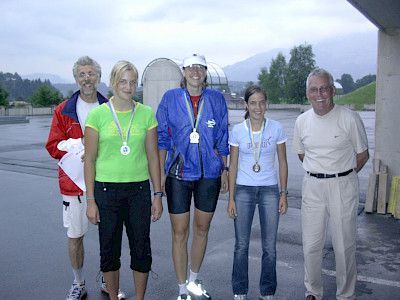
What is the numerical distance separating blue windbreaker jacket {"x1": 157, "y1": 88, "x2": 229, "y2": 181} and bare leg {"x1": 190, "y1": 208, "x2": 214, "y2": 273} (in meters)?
0.37

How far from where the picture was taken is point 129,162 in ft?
10.8

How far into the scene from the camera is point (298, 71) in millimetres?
75062

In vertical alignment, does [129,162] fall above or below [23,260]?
above

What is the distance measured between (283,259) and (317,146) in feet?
5.89

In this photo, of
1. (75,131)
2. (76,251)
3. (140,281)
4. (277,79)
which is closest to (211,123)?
(75,131)

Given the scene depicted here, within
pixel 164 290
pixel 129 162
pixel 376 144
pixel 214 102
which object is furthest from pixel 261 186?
pixel 376 144

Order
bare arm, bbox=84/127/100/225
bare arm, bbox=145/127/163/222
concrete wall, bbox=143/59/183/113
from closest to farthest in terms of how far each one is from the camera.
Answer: bare arm, bbox=84/127/100/225 → bare arm, bbox=145/127/163/222 → concrete wall, bbox=143/59/183/113

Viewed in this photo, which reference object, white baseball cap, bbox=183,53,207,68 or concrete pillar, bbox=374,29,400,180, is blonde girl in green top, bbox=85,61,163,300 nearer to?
white baseball cap, bbox=183,53,207,68

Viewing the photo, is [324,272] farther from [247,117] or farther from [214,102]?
[214,102]

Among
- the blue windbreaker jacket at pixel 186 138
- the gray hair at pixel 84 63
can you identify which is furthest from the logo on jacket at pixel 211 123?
the gray hair at pixel 84 63

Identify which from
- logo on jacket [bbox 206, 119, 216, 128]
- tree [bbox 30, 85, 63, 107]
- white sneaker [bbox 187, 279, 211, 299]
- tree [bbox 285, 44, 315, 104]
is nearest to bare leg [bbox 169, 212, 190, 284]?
white sneaker [bbox 187, 279, 211, 299]

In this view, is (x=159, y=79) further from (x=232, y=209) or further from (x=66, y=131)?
(x=232, y=209)

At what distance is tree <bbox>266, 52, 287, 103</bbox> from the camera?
7838 centimetres

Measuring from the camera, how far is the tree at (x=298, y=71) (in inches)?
2892
